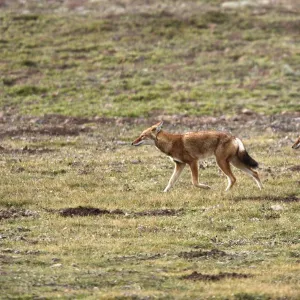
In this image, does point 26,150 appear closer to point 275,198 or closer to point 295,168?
point 295,168

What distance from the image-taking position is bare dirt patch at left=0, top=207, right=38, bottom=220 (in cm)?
1752

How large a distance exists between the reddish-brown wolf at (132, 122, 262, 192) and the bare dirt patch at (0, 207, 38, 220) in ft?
11.4

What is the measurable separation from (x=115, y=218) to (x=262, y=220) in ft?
8.61

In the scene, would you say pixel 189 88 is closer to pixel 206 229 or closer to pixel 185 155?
pixel 185 155

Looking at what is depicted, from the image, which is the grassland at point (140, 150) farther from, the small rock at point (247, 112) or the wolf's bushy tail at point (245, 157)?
the wolf's bushy tail at point (245, 157)

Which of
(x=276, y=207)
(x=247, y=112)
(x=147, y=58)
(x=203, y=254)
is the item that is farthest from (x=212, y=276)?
(x=147, y=58)

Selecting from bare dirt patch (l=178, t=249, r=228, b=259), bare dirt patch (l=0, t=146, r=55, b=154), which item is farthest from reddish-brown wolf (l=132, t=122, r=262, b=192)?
bare dirt patch (l=0, t=146, r=55, b=154)

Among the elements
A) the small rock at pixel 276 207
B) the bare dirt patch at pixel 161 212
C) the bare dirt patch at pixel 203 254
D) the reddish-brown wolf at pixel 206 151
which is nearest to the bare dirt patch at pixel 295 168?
the reddish-brown wolf at pixel 206 151

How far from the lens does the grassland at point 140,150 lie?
44.5 feet

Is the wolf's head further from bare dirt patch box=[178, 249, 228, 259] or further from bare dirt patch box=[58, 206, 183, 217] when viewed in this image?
bare dirt patch box=[178, 249, 228, 259]

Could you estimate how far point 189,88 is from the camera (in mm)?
38031

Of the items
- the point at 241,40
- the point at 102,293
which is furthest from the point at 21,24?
the point at 102,293

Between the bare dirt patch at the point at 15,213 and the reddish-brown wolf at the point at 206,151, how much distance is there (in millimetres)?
3478

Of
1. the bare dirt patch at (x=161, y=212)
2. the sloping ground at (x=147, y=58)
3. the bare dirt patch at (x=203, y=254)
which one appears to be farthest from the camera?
the sloping ground at (x=147, y=58)
